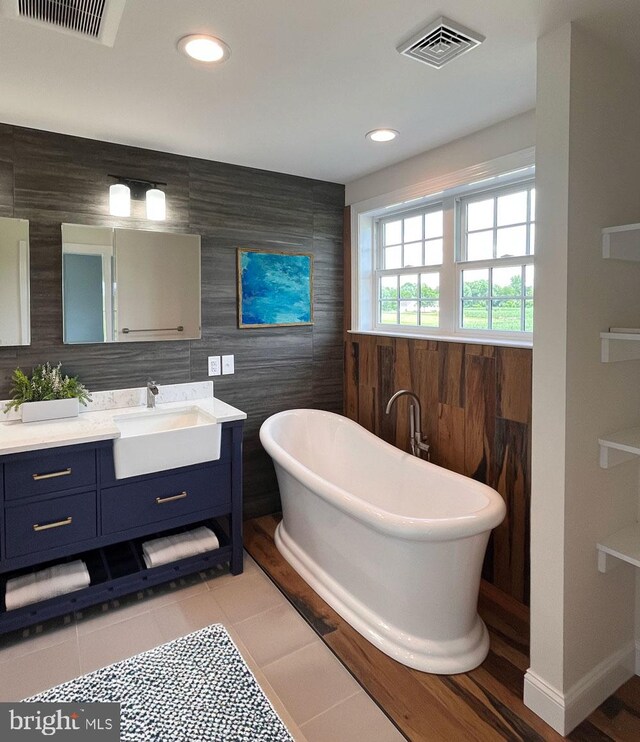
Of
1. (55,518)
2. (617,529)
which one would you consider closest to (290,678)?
(55,518)

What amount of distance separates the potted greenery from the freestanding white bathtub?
3.39ft

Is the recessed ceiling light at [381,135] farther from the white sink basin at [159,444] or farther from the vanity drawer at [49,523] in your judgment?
the vanity drawer at [49,523]

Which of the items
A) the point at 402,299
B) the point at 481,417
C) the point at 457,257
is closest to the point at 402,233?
the point at 402,299

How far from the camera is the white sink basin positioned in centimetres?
231

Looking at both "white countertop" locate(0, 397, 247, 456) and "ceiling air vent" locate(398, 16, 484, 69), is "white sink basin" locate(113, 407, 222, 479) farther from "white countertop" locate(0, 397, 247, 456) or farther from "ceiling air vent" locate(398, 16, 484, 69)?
"ceiling air vent" locate(398, 16, 484, 69)

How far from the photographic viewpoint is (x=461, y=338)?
9.21ft

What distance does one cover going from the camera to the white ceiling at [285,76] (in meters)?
1.53

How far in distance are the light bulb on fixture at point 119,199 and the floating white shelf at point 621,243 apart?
7.57 feet

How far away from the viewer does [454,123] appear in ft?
7.89

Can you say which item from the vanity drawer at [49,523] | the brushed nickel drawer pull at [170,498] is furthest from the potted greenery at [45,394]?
the brushed nickel drawer pull at [170,498]

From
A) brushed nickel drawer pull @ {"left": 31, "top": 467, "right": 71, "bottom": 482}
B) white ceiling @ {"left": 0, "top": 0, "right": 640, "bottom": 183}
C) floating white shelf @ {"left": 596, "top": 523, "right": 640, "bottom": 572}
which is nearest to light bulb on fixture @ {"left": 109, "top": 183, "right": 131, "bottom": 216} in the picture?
white ceiling @ {"left": 0, "top": 0, "right": 640, "bottom": 183}

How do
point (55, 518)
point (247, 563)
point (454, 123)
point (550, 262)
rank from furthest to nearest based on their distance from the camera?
point (247, 563), point (454, 123), point (55, 518), point (550, 262)

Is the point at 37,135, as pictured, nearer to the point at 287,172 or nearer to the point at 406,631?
the point at 287,172

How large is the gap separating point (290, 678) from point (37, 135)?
280 cm
